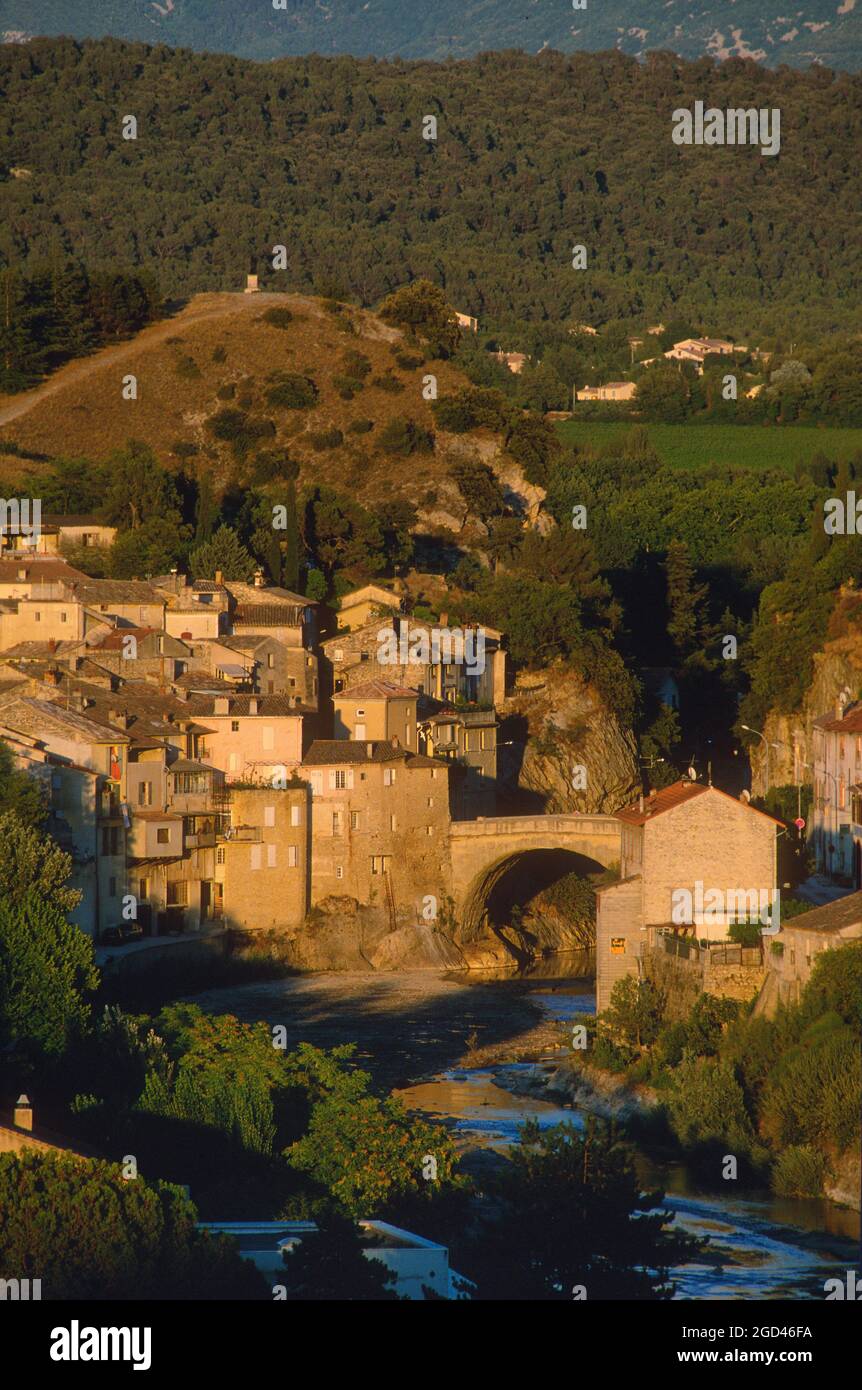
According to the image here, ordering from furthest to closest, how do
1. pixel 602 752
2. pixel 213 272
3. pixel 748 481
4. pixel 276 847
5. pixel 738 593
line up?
1. pixel 213 272
2. pixel 748 481
3. pixel 738 593
4. pixel 602 752
5. pixel 276 847

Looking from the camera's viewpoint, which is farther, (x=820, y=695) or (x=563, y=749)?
(x=563, y=749)

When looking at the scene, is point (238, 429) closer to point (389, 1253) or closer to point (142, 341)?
point (142, 341)

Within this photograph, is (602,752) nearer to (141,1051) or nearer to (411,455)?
(411,455)

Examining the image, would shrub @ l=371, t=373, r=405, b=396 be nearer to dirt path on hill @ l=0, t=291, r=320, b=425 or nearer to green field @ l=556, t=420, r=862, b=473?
dirt path on hill @ l=0, t=291, r=320, b=425

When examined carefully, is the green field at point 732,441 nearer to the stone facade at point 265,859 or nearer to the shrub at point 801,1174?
the stone facade at point 265,859

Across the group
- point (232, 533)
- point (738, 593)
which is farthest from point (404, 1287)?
point (738, 593)

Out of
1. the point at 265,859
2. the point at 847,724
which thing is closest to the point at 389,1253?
the point at 265,859
